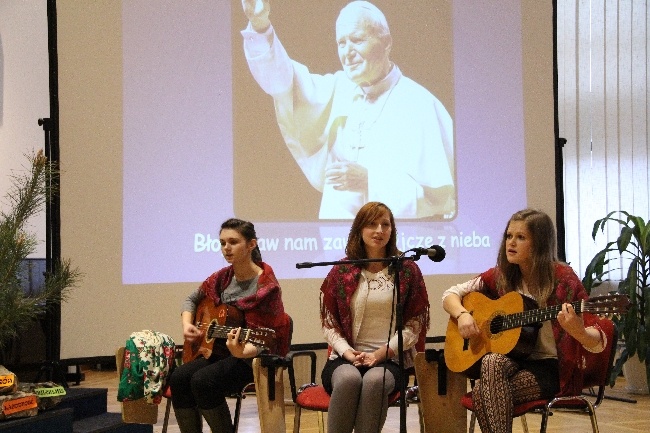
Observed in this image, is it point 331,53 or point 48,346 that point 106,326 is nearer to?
point 48,346

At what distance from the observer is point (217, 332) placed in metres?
3.77

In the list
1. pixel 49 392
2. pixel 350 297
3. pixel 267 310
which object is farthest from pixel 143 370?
pixel 350 297

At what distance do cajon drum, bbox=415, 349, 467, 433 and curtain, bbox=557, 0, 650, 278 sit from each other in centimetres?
438

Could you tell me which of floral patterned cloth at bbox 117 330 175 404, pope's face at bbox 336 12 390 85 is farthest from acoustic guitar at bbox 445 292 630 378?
pope's face at bbox 336 12 390 85

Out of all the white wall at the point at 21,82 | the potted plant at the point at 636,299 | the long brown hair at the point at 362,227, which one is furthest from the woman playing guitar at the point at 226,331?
the white wall at the point at 21,82

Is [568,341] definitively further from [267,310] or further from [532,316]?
[267,310]

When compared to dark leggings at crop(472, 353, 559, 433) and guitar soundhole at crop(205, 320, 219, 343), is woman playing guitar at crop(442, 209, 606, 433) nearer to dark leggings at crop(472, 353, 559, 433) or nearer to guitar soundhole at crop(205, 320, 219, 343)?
dark leggings at crop(472, 353, 559, 433)

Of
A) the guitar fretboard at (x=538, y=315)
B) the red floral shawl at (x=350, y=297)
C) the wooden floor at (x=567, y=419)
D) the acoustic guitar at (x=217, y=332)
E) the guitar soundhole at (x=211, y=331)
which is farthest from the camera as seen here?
the wooden floor at (x=567, y=419)

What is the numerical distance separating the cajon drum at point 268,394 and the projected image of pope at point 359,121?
6.28 ft

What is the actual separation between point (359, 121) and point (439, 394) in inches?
97.1

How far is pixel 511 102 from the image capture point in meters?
5.89

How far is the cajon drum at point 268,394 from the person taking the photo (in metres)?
3.50

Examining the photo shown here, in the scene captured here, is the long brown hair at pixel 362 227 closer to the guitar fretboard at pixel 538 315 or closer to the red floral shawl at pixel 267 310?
the red floral shawl at pixel 267 310

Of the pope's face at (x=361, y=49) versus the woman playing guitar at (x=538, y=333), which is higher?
the pope's face at (x=361, y=49)
